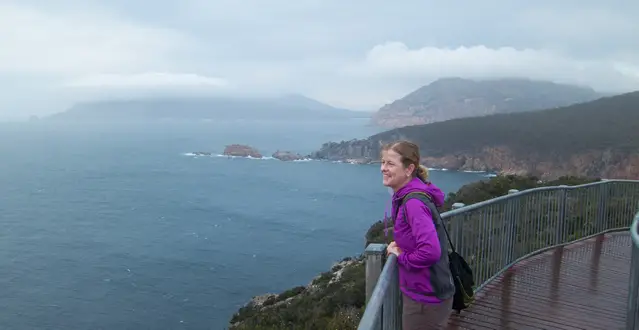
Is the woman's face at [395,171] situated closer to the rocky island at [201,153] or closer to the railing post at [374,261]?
the railing post at [374,261]

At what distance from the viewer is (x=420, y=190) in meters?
3.18

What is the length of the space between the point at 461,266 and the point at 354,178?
273 feet

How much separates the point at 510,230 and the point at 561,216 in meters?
1.80

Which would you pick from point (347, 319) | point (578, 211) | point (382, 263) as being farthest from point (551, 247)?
point (382, 263)

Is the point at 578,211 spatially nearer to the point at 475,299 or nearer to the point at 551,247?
the point at 551,247

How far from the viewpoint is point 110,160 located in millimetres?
104125

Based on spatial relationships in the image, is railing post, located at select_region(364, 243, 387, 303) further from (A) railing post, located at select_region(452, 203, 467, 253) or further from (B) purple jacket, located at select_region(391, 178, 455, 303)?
(A) railing post, located at select_region(452, 203, 467, 253)

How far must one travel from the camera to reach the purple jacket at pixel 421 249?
3.06 meters

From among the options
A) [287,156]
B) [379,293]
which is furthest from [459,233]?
[287,156]

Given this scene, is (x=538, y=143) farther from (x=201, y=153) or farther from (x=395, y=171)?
(x=395, y=171)

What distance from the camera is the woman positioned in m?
3.08

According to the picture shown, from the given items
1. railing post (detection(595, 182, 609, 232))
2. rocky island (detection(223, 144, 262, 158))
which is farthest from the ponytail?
rocky island (detection(223, 144, 262, 158))

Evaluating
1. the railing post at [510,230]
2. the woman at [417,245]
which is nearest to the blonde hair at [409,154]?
the woman at [417,245]

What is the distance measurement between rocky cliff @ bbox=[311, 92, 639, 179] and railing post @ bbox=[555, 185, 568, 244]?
57569 millimetres
